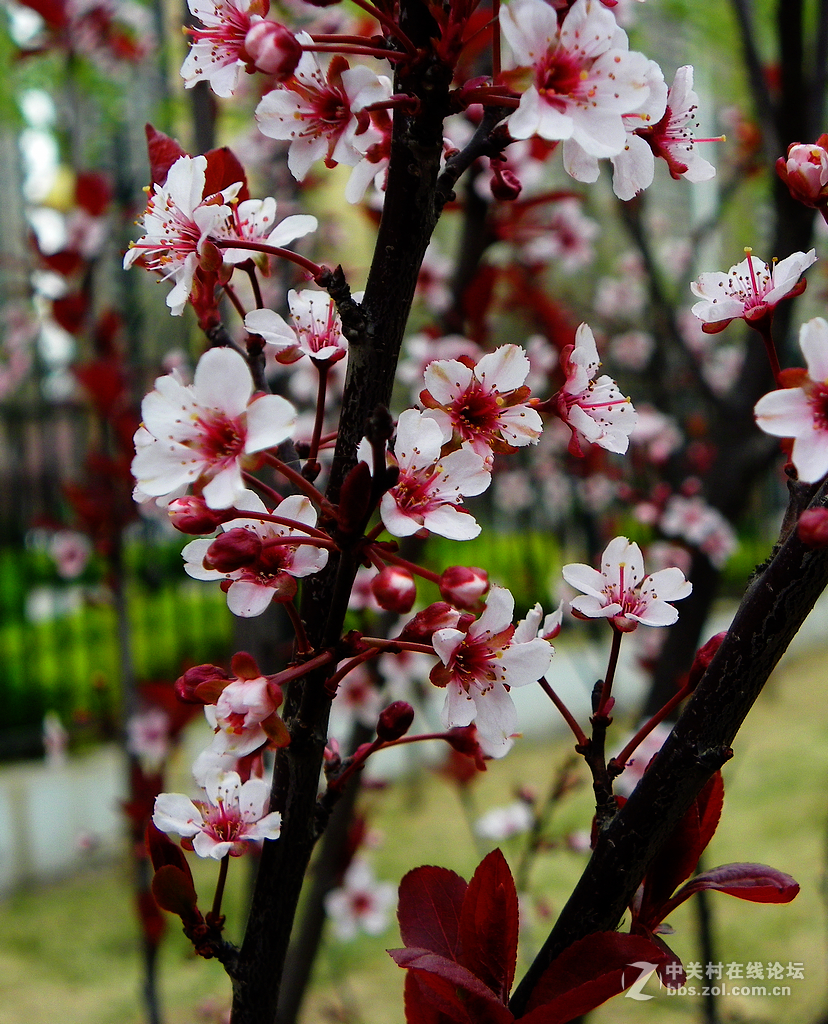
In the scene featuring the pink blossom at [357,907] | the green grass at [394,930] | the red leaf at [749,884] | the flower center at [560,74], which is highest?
the flower center at [560,74]

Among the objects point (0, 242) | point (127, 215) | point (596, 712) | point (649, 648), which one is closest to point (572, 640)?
point (649, 648)

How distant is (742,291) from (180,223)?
38 cm

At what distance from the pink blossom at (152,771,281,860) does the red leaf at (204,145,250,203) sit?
0.42 m

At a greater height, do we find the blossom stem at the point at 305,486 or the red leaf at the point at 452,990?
the blossom stem at the point at 305,486

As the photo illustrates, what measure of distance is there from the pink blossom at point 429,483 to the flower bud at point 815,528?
0.17 m

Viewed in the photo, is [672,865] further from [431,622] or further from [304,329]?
[304,329]

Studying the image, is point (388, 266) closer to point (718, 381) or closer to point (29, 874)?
point (29, 874)

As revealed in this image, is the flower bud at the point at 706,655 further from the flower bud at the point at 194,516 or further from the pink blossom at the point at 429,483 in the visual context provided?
the flower bud at the point at 194,516

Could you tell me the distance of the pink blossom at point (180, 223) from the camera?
0.59 metres

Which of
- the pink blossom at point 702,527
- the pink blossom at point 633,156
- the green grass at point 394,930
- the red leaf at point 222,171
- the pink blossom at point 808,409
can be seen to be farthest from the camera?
the green grass at point 394,930

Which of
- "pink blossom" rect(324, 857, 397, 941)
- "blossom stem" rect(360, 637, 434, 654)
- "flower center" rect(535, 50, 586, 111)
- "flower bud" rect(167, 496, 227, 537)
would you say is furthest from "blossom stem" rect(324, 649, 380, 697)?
"pink blossom" rect(324, 857, 397, 941)

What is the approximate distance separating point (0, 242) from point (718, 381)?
7.50 m

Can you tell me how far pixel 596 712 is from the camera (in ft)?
2.07

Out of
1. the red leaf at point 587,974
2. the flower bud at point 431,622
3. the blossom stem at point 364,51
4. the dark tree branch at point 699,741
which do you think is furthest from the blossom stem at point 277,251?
the red leaf at point 587,974
